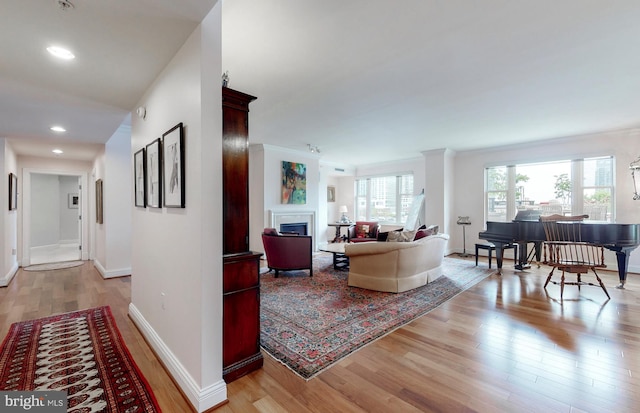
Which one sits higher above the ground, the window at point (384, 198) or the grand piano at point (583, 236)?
the window at point (384, 198)

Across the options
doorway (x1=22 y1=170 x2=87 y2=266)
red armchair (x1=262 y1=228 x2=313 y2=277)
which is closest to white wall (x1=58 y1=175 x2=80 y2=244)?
doorway (x1=22 y1=170 x2=87 y2=266)

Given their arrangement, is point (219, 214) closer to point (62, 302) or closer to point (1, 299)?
point (62, 302)

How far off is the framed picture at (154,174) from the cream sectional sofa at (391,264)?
265cm

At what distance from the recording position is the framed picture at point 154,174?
2.34 m

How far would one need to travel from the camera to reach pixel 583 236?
4.03 m

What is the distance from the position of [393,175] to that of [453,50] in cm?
623

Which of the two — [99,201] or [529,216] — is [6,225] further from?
[529,216]

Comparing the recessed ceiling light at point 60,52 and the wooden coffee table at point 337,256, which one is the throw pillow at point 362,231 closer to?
the wooden coffee table at point 337,256

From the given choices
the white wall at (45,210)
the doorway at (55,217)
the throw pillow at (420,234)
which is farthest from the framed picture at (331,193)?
the white wall at (45,210)

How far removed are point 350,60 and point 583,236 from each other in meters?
4.15

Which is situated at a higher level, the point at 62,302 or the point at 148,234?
the point at 148,234

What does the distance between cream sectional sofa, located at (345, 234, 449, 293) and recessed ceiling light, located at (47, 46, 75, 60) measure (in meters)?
3.59

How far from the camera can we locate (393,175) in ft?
28.3

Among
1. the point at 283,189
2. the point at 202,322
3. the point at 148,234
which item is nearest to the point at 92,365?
the point at 148,234
